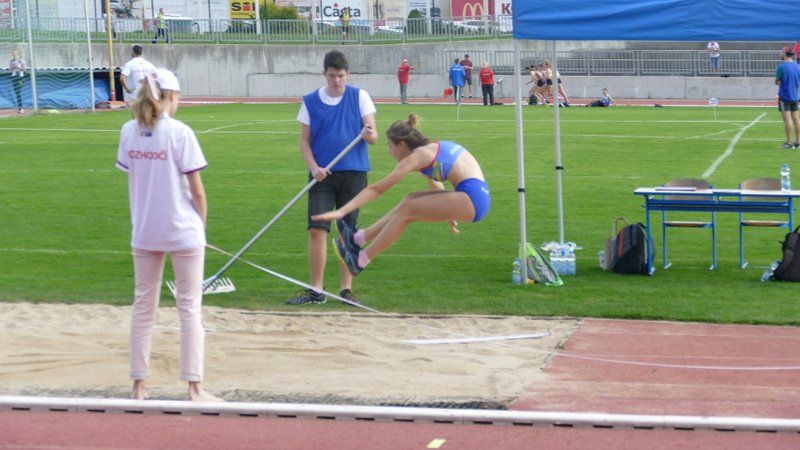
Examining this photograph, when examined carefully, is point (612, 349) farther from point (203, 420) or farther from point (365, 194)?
point (203, 420)

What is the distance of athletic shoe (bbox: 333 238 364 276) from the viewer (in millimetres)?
10625

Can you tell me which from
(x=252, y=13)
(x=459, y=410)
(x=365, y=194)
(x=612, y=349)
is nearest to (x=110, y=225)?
(x=365, y=194)

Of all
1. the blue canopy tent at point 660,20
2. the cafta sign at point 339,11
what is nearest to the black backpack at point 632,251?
the blue canopy tent at point 660,20

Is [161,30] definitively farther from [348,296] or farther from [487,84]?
[348,296]

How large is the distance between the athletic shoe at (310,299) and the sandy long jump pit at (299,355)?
1.67 feet

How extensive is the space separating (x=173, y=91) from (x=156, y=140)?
36cm

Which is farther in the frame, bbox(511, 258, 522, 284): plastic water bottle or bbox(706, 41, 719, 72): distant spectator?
bbox(706, 41, 719, 72): distant spectator

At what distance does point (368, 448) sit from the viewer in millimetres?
6691

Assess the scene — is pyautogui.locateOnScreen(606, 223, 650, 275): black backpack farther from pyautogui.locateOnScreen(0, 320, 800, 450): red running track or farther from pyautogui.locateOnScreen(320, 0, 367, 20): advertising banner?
pyautogui.locateOnScreen(320, 0, 367, 20): advertising banner

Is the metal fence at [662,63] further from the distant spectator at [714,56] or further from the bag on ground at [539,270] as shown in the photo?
the bag on ground at [539,270]

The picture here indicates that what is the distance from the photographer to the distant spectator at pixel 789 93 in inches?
1016

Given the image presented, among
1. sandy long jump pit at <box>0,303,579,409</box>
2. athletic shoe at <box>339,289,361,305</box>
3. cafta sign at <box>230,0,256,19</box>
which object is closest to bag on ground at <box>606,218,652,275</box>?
sandy long jump pit at <box>0,303,579,409</box>

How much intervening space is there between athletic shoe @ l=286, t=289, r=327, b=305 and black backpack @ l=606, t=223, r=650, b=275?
3223 mm

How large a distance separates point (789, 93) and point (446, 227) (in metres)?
12.2
